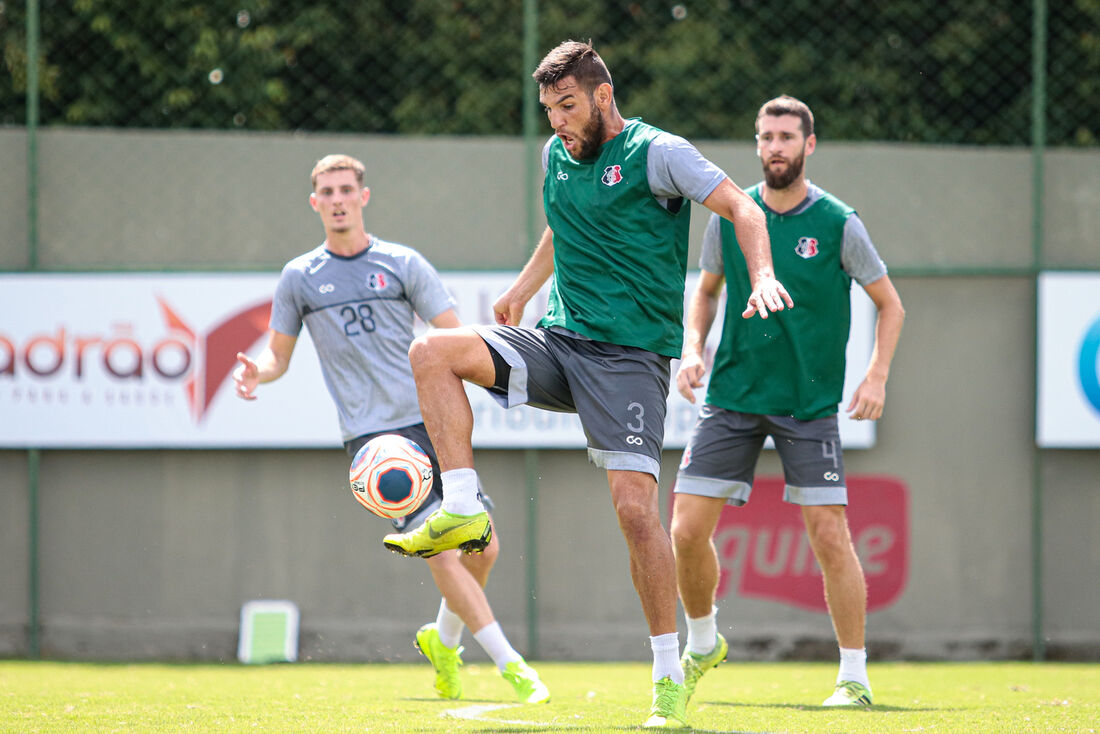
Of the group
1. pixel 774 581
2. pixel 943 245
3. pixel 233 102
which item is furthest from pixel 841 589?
pixel 233 102

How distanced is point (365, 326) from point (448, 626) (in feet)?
4.41

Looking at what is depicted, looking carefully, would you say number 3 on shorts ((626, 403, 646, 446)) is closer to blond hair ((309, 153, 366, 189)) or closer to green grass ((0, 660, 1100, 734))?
green grass ((0, 660, 1100, 734))

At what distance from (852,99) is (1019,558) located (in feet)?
13.4

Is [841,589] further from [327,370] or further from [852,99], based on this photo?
[852,99]

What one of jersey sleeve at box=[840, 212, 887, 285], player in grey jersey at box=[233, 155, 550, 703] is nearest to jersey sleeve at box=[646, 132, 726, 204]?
jersey sleeve at box=[840, 212, 887, 285]

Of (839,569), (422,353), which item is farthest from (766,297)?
(839,569)

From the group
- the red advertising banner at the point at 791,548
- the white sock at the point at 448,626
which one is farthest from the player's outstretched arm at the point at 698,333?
the red advertising banner at the point at 791,548

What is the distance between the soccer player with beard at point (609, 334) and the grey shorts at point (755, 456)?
964 millimetres

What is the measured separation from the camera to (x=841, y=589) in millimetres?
5371

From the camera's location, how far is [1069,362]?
27.5 feet

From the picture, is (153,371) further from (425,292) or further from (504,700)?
(504,700)

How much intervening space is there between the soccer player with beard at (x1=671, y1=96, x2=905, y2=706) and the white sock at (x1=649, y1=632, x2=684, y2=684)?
1.01m

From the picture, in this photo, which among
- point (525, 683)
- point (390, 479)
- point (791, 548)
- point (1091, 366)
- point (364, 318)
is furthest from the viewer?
point (791, 548)

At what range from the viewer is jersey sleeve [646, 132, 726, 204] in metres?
4.27
